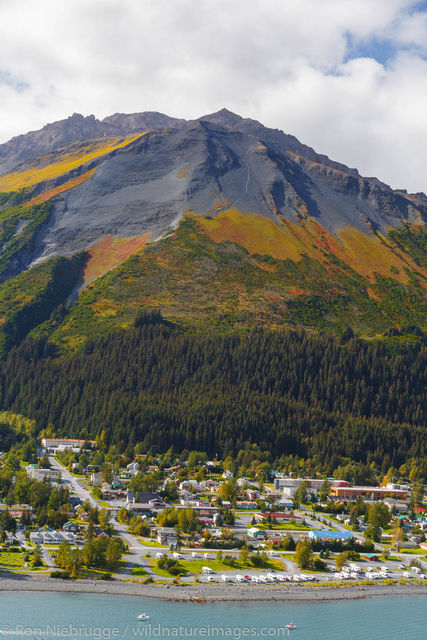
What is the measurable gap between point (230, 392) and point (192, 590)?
290ft

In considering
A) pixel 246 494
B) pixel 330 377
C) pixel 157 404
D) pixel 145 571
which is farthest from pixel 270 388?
pixel 145 571

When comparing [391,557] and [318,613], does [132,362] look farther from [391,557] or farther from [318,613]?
[318,613]

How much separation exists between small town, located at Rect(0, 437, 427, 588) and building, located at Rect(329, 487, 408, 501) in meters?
0.19

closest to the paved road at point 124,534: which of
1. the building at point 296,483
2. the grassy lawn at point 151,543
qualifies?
→ the grassy lawn at point 151,543

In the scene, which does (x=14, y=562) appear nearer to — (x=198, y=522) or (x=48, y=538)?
(x=48, y=538)

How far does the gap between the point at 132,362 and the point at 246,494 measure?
6079 centimetres

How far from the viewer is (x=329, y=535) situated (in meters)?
91.9

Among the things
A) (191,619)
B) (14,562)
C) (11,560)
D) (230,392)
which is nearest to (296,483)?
(230,392)

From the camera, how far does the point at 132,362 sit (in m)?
168

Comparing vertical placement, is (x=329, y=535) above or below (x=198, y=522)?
above

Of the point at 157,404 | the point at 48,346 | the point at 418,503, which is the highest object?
the point at 48,346

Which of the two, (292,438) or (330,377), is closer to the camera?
(292,438)

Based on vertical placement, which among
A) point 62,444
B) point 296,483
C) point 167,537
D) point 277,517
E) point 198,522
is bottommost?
point 167,537

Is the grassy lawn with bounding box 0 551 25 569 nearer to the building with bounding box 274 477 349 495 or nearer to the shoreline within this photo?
the shoreline
